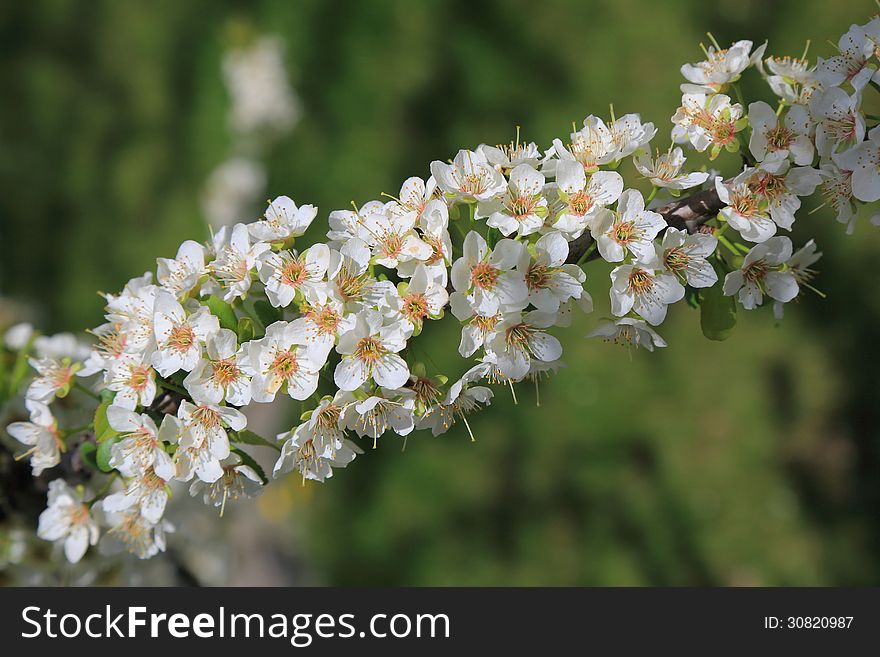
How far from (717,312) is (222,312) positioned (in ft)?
3.30

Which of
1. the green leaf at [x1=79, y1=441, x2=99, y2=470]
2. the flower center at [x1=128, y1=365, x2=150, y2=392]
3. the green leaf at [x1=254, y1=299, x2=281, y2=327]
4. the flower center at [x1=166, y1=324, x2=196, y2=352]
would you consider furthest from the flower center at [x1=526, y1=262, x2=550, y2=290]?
the green leaf at [x1=79, y1=441, x2=99, y2=470]

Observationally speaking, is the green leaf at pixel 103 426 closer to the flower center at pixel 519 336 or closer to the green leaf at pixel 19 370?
the green leaf at pixel 19 370

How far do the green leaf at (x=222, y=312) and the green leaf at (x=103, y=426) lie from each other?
1.00 feet

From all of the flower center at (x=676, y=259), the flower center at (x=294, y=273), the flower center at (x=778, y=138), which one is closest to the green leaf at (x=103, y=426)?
the flower center at (x=294, y=273)

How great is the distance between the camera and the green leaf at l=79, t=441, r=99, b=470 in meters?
1.71

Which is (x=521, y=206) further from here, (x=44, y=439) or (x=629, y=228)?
(x=44, y=439)

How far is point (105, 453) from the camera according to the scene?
1.61 m

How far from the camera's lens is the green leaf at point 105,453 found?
62.6 inches

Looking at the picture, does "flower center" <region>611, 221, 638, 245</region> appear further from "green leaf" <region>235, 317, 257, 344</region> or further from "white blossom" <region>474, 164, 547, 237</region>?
"green leaf" <region>235, 317, 257, 344</region>

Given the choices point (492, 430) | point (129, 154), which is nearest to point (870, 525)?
point (492, 430)

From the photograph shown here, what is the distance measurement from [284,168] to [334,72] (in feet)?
2.53

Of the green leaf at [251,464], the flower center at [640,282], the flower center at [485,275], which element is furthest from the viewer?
the green leaf at [251,464]

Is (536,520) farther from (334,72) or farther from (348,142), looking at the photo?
(334,72)

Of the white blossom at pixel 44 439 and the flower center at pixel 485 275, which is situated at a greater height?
the flower center at pixel 485 275
